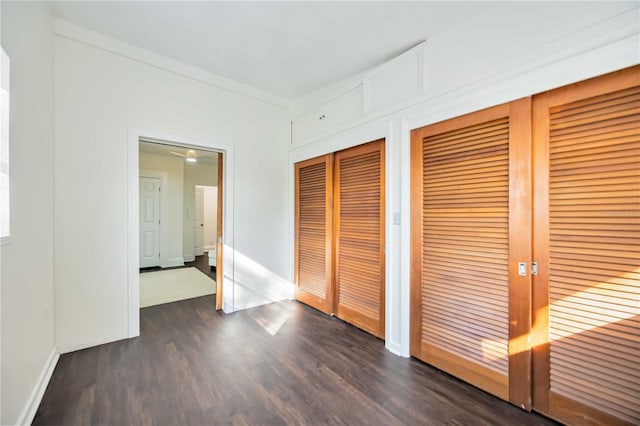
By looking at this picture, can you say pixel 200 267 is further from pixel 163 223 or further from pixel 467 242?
pixel 467 242

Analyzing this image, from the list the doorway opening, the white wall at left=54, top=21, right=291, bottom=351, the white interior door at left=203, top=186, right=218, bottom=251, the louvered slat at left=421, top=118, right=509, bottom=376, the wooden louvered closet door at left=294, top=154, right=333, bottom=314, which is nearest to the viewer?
the louvered slat at left=421, top=118, right=509, bottom=376

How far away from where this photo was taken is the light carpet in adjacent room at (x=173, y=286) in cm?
377

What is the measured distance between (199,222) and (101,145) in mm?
5563

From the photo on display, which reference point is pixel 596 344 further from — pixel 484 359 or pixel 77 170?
pixel 77 170

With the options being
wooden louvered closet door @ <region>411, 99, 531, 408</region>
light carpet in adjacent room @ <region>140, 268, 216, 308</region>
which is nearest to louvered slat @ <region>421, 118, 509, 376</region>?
wooden louvered closet door @ <region>411, 99, 531, 408</region>

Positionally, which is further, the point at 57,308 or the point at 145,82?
the point at 145,82

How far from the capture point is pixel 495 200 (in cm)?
182

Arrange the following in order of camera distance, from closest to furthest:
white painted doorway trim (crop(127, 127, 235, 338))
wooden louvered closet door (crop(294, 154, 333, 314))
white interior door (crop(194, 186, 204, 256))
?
white painted doorway trim (crop(127, 127, 235, 338))
wooden louvered closet door (crop(294, 154, 333, 314))
white interior door (crop(194, 186, 204, 256))

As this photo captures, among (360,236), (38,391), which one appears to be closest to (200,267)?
(38,391)

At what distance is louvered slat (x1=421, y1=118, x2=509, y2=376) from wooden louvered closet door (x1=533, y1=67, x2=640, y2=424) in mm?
203

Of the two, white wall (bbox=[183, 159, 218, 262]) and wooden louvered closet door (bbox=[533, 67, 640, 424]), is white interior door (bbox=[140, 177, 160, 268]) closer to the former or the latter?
white wall (bbox=[183, 159, 218, 262])

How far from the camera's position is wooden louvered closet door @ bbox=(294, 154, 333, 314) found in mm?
3203

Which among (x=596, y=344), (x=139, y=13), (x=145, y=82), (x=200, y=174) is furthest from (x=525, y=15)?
(x=200, y=174)

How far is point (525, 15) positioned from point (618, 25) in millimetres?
484
